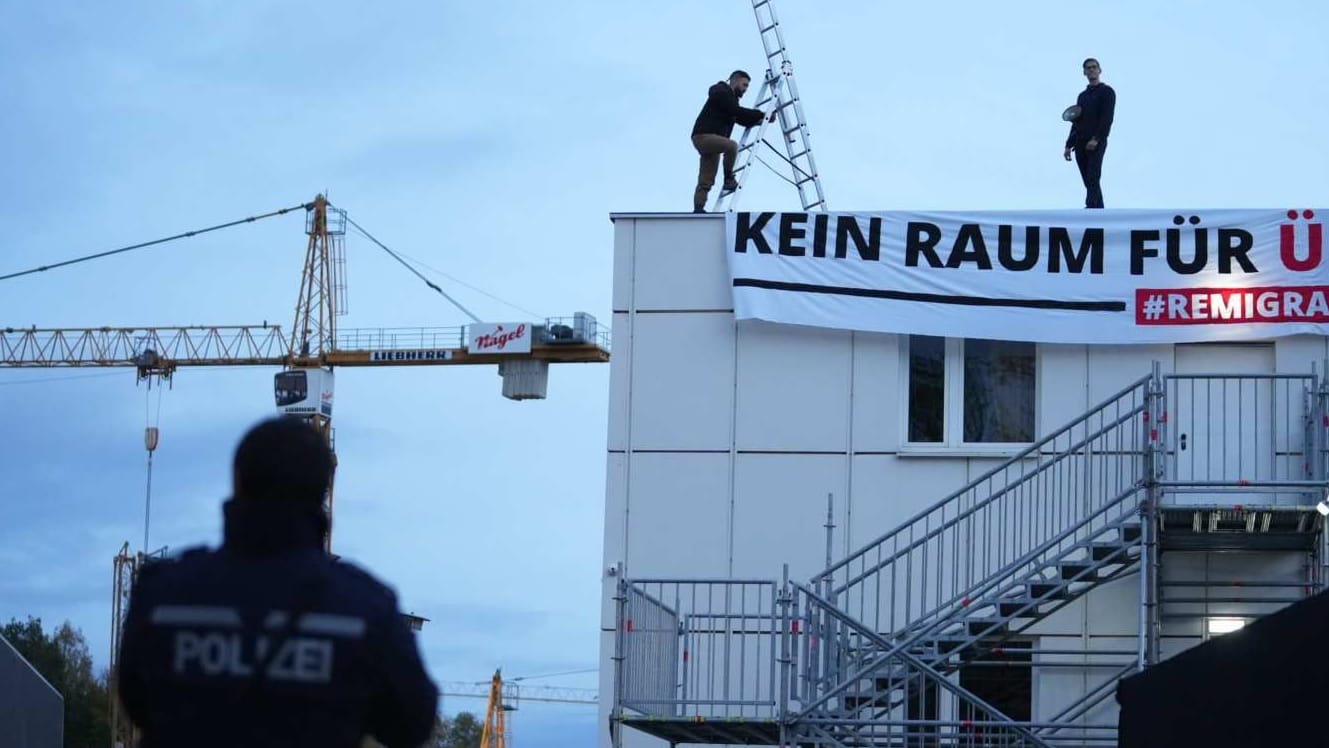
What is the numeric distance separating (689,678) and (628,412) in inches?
107

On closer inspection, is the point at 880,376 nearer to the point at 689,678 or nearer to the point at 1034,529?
the point at 1034,529

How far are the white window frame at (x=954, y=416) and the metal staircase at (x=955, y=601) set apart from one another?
36cm

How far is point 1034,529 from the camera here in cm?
1750

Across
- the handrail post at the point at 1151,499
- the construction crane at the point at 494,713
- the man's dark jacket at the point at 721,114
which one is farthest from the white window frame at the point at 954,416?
the construction crane at the point at 494,713

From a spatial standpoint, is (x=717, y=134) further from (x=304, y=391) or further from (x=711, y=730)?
(x=304, y=391)

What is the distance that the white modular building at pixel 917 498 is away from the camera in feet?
53.5

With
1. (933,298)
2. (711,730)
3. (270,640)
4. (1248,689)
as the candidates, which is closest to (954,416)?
(933,298)

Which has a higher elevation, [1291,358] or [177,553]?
[1291,358]

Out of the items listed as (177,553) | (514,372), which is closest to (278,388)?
(514,372)

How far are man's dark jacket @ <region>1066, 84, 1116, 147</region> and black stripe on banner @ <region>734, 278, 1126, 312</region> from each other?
6.47 ft

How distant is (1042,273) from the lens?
18.7 meters

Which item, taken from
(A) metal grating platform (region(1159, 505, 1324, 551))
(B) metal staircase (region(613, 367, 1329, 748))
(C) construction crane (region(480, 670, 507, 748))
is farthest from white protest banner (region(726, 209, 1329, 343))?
(C) construction crane (region(480, 670, 507, 748))

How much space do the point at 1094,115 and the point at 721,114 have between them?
148 inches

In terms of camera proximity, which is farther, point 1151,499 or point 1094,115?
point 1094,115
